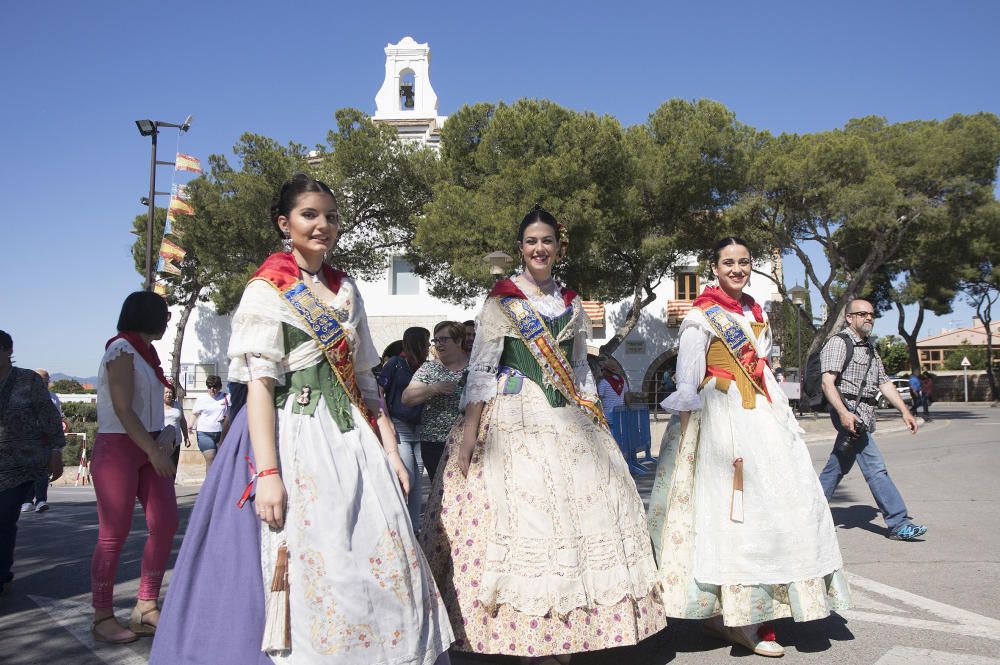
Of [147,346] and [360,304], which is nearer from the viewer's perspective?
[360,304]

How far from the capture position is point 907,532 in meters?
6.29

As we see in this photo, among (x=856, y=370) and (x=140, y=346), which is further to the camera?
(x=856, y=370)

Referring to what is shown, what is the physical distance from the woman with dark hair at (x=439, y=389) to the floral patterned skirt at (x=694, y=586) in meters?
1.77

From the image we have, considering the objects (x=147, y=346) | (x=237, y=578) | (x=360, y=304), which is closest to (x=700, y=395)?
(x=360, y=304)

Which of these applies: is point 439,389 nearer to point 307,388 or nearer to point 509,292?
point 509,292

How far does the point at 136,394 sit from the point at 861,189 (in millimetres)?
21289

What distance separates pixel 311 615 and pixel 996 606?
151 inches

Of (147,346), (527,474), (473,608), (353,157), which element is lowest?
(473,608)

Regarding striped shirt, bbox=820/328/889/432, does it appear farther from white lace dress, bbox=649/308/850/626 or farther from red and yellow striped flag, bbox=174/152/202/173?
red and yellow striped flag, bbox=174/152/202/173

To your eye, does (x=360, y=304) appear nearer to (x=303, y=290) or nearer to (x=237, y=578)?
(x=303, y=290)

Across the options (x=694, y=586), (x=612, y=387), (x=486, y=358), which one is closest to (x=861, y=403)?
(x=612, y=387)

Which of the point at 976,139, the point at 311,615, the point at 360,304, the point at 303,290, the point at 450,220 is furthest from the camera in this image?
the point at 976,139

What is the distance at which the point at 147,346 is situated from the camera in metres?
4.20

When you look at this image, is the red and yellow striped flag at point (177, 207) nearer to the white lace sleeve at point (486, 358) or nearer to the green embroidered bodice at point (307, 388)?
the white lace sleeve at point (486, 358)
